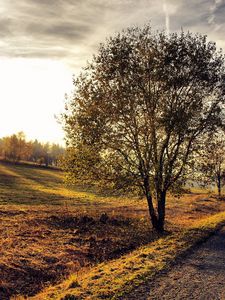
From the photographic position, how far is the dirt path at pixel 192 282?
1102 centimetres

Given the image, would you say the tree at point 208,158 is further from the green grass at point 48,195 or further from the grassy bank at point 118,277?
the grassy bank at point 118,277

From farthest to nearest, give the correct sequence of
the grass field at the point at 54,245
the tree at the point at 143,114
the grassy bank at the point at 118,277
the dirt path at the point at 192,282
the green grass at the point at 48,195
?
1. the green grass at the point at 48,195
2. the tree at the point at 143,114
3. the grass field at the point at 54,245
4. the grassy bank at the point at 118,277
5. the dirt path at the point at 192,282

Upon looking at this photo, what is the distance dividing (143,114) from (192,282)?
48.0 feet

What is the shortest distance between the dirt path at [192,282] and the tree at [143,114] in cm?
931

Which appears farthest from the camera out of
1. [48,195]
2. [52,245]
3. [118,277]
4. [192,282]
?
[48,195]

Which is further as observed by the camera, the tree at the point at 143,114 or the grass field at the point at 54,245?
the tree at the point at 143,114

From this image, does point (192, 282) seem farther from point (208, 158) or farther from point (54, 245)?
point (208, 158)

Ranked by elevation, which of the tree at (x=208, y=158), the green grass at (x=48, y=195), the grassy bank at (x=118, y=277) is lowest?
the green grass at (x=48, y=195)

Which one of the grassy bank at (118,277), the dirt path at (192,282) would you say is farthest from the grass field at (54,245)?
the dirt path at (192,282)

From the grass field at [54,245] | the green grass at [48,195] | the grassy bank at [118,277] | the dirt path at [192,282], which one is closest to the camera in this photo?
the dirt path at [192,282]

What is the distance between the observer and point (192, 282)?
12484mm

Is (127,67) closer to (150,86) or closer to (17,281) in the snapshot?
(150,86)

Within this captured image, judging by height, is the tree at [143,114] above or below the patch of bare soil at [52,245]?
above

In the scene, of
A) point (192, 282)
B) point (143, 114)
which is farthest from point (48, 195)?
point (192, 282)
